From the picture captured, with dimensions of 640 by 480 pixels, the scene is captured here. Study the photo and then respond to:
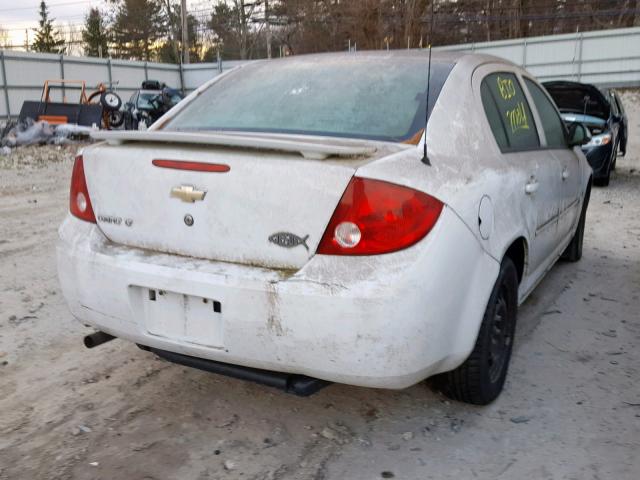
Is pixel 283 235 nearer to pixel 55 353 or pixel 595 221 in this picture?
pixel 55 353

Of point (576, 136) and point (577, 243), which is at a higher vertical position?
point (576, 136)

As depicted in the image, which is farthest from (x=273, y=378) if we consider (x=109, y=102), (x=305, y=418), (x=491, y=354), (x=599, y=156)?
(x=109, y=102)

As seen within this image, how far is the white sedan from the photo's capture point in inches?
85.2

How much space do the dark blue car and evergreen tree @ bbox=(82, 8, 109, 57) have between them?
47.8 meters

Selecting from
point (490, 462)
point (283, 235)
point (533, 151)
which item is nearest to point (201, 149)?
point (283, 235)

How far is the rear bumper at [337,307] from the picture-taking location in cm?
213

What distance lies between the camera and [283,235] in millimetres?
2221

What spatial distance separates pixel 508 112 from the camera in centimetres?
329

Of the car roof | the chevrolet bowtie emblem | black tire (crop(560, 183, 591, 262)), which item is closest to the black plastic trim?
the chevrolet bowtie emblem

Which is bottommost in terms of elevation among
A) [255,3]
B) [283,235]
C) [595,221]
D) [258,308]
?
[595,221]

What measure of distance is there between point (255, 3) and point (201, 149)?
4280cm

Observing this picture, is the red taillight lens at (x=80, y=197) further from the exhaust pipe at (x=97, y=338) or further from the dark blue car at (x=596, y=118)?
the dark blue car at (x=596, y=118)

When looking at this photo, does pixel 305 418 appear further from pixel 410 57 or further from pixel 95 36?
pixel 95 36

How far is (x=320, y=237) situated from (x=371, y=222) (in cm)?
19
